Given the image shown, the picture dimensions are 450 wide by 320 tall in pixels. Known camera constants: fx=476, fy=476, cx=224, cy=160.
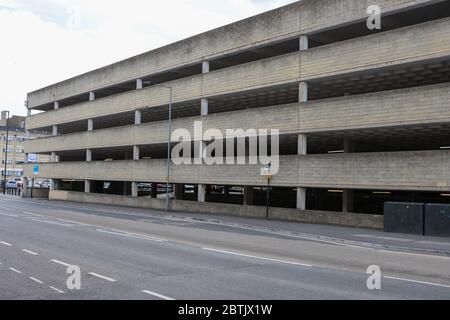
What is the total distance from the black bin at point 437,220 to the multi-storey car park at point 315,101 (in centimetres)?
246

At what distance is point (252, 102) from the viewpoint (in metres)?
39.3

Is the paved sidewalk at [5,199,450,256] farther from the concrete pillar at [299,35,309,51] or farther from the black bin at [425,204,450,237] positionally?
the concrete pillar at [299,35,309,51]

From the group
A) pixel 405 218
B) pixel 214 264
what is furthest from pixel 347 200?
pixel 214 264

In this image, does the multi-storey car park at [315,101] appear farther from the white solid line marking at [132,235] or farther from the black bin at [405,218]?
the white solid line marking at [132,235]

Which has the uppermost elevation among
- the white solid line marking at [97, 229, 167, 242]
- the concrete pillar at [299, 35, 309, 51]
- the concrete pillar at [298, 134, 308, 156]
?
the concrete pillar at [299, 35, 309, 51]

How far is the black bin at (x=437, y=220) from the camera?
21000mm

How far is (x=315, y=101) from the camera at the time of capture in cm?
2928

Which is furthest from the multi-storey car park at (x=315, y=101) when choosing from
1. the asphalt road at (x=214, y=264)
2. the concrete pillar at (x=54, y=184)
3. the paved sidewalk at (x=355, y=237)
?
the concrete pillar at (x=54, y=184)

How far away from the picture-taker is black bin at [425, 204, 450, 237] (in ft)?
68.9

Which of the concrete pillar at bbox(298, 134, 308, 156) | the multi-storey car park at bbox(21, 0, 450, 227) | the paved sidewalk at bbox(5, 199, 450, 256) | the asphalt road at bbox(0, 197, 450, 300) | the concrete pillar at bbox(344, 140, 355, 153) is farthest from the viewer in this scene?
the concrete pillar at bbox(344, 140, 355, 153)

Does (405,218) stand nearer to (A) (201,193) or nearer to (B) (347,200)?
(B) (347,200)

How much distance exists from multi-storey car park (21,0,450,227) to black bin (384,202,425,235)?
68.5 inches

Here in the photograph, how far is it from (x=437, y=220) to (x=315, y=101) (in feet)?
35.8

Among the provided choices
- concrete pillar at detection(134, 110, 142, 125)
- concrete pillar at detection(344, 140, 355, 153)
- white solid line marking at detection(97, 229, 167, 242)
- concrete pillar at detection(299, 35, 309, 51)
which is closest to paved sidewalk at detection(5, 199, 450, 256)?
white solid line marking at detection(97, 229, 167, 242)
